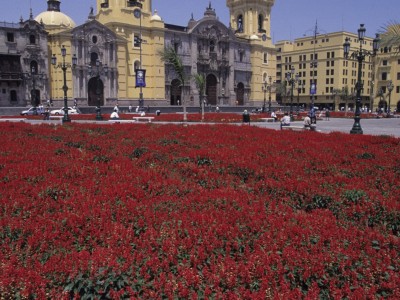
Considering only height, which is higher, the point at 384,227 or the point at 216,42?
the point at 216,42

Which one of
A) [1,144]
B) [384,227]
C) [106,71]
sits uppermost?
[106,71]

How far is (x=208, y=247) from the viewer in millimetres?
4727

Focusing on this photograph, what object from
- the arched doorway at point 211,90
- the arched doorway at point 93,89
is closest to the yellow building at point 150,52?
the arched doorway at point 93,89

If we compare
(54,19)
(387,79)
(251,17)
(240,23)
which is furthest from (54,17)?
(387,79)

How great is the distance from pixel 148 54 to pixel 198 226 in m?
61.5

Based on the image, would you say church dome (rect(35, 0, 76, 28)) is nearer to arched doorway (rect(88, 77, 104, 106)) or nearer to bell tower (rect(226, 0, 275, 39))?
arched doorway (rect(88, 77, 104, 106))

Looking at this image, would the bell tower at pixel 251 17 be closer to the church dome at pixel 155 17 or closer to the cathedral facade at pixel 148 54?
the cathedral facade at pixel 148 54

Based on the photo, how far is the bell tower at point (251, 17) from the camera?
78.2m

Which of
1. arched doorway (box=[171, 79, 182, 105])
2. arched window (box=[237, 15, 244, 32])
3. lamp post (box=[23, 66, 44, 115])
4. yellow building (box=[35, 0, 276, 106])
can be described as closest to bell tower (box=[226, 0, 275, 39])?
arched window (box=[237, 15, 244, 32])

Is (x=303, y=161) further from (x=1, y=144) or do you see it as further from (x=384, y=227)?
(x=1, y=144)

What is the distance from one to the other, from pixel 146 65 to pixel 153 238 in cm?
6148

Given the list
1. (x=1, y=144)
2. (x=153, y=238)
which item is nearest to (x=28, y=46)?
(x=1, y=144)

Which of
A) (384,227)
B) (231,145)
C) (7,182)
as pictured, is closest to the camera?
(384,227)

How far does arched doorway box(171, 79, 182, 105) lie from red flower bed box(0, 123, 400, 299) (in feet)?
190
